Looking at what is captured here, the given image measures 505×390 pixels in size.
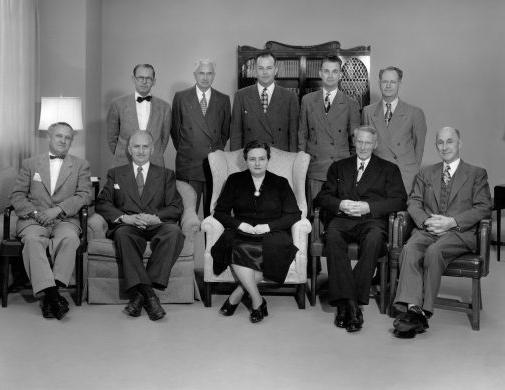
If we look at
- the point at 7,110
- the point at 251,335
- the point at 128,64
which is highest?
the point at 128,64

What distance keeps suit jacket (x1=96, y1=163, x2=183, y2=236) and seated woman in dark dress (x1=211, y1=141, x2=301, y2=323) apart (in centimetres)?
42

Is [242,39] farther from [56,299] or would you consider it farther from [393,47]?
[56,299]

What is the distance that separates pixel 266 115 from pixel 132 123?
44.8 inches

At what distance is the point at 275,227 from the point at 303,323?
72 cm

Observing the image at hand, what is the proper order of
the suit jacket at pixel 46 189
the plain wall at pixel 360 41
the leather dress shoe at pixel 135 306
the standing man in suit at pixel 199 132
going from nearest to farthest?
1. the leather dress shoe at pixel 135 306
2. the suit jacket at pixel 46 189
3. the standing man in suit at pixel 199 132
4. the plain wall at pixel 360 41

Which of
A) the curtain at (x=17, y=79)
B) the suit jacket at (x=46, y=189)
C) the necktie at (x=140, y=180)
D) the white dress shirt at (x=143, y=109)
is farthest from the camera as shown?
the curtain at (x=17, y=79)

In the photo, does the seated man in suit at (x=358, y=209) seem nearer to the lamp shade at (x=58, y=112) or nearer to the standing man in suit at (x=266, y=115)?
the standing man in suit at (x=266, y=115)

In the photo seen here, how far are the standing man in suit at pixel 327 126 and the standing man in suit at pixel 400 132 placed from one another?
0.77ft

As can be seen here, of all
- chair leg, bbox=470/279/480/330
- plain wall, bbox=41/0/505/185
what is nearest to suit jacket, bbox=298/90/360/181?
chair leg, bbox=470/279/480/330

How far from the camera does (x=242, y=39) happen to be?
9.14 metres

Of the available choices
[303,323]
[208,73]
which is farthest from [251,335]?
[208,73]

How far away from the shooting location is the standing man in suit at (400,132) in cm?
577

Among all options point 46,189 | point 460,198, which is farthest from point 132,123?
point 460,198

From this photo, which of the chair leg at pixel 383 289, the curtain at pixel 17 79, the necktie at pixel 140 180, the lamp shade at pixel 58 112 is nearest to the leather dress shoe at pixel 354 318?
the chair leg at pixel 383 289
